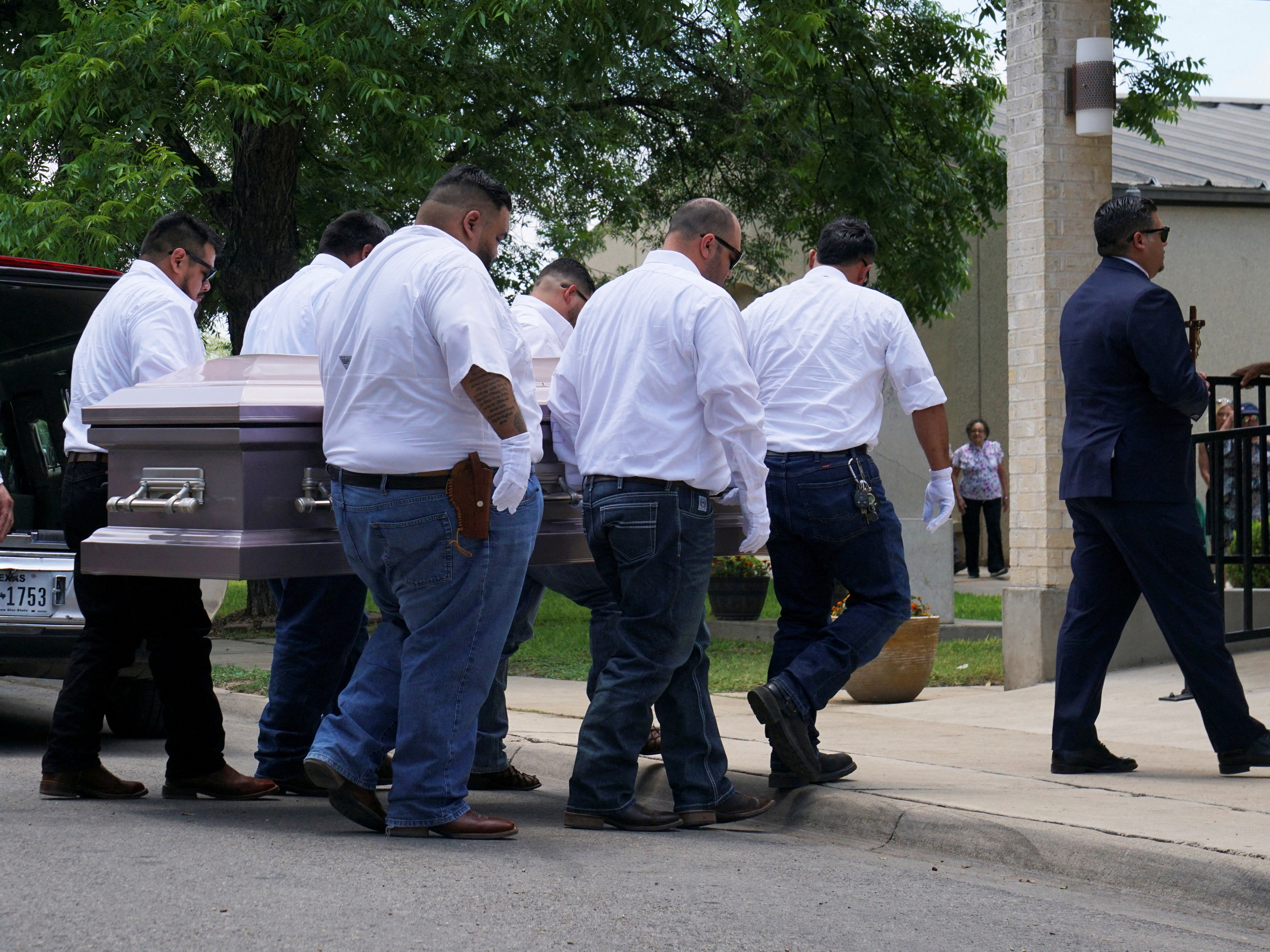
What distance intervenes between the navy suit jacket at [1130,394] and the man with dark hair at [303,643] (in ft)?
8.31

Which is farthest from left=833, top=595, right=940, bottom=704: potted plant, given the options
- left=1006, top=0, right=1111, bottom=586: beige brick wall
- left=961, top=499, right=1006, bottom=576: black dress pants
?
left=961, top=499, right=1006, bottom=576: black dress pants

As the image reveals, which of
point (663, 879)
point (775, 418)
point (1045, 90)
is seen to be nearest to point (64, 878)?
point (663, 879)

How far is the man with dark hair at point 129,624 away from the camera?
5598mm

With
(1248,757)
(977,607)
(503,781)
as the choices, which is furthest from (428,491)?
(977,607)

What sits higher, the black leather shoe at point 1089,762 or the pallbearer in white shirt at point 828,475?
the pallbearer in white shirt at point 828,475

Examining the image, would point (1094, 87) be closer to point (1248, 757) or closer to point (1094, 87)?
point (1094, 87)

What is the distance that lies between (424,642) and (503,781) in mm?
1471

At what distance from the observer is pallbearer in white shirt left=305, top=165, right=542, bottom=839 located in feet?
15.4

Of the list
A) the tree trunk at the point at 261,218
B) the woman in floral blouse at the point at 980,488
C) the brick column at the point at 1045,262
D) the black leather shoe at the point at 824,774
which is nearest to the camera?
the black leather shoe at the point at 824,774

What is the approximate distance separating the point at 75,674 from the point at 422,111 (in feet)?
20.7

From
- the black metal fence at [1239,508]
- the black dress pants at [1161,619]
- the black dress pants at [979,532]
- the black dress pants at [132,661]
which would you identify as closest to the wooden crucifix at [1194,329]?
the black metal fence at [1239,508]

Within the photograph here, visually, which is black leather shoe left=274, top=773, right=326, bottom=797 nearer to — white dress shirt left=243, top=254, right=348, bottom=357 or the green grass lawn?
white dress shirt left=243, top=254, right=348, bottom=357

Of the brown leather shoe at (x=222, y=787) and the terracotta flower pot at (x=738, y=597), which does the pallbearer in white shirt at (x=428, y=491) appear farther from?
the terracotta flower pot at (x=738, y=597)

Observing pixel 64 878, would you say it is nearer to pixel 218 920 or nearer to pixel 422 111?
pixel 218 920
